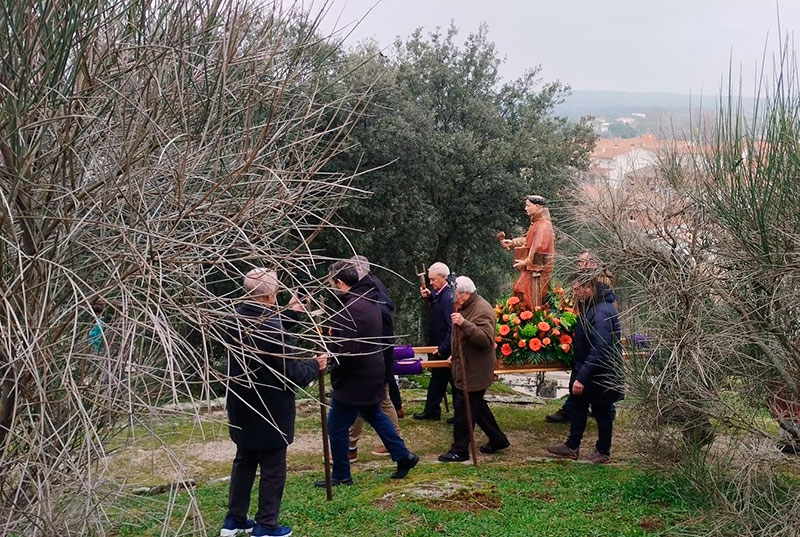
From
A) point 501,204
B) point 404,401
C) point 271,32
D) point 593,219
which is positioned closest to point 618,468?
point 593,219

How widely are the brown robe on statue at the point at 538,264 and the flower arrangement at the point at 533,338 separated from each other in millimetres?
464

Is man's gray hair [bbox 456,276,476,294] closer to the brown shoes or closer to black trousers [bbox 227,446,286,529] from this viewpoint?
the brown shoes

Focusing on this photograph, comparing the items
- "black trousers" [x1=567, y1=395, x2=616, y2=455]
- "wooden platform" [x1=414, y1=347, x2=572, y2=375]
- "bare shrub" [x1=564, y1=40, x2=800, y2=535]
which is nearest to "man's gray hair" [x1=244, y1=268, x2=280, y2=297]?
"bare shrub" [x1=564, y1=40, x2=800, y2=535]

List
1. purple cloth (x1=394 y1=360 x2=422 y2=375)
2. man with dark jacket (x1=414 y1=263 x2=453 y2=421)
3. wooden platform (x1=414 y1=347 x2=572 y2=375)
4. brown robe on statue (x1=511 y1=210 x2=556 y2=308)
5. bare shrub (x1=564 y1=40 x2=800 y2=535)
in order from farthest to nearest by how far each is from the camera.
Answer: brown robe on statue (x1=511 y1=210 x2=556 y2=308), wooden platform (x1=414 y1=347 x2=572 y2=375), purple cloth (x1=394 y1=360 x2=422 y2=375), man with dark jacket (x1=414 y1=263 x2=453 y2=421), bare shrub (x1=564 y1=40 x2=800 y2=535)

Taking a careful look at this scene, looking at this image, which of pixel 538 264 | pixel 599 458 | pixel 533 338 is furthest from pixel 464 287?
pixel 538 264

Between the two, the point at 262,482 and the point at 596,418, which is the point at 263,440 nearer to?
the point at 262,482

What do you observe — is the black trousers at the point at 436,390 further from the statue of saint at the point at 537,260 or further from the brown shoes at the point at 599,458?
the brown shoes at the point at 599,458

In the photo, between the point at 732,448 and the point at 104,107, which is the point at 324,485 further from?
the point at 104,107

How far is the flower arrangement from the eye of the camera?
27.0ft

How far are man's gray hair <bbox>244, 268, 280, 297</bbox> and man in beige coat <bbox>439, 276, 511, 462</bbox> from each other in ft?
11.2

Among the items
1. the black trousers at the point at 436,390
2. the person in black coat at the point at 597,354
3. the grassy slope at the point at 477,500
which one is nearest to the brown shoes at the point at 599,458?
the person in black coat at the point at 597,354

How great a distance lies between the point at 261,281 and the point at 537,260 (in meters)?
6.21

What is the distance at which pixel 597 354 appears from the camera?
264 inches

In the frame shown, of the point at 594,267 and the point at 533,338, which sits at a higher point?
the point at 594,267
